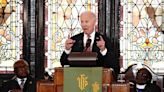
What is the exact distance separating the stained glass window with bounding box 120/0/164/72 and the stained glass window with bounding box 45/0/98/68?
452 millimetres

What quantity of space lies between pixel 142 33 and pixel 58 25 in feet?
3.53

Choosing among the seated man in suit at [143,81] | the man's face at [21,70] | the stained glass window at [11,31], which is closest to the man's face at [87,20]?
the seated man in suit at [143,81]

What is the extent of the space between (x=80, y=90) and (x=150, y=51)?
310cm

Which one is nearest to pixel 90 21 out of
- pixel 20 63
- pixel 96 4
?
pixel 20 63

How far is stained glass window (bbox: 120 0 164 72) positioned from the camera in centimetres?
529

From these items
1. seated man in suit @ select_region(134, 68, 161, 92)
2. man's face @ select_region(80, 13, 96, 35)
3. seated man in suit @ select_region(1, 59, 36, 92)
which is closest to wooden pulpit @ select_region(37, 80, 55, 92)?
man's face @ select_region(80, 13, 96, 35)

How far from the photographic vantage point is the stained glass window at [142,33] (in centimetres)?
529

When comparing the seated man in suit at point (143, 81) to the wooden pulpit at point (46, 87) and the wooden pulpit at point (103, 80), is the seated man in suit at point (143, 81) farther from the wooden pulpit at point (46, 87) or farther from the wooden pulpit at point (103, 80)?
the wooden pulpit at point (46, 87)

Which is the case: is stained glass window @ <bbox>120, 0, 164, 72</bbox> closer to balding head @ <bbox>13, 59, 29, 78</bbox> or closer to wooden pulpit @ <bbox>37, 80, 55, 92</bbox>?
balding head @ <bbox>13, 59, 29, 78</bbox>

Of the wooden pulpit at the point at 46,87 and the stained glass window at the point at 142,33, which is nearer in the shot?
the wooden pulpit at the point at 46,87

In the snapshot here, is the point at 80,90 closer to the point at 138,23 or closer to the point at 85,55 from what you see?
the point at 85,55

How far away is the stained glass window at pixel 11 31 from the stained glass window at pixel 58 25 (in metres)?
0.34

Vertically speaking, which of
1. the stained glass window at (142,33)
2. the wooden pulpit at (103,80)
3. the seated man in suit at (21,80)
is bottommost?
the seated man in suit at (21,80)

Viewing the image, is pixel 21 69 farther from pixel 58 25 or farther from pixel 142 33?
pixel 142 33
